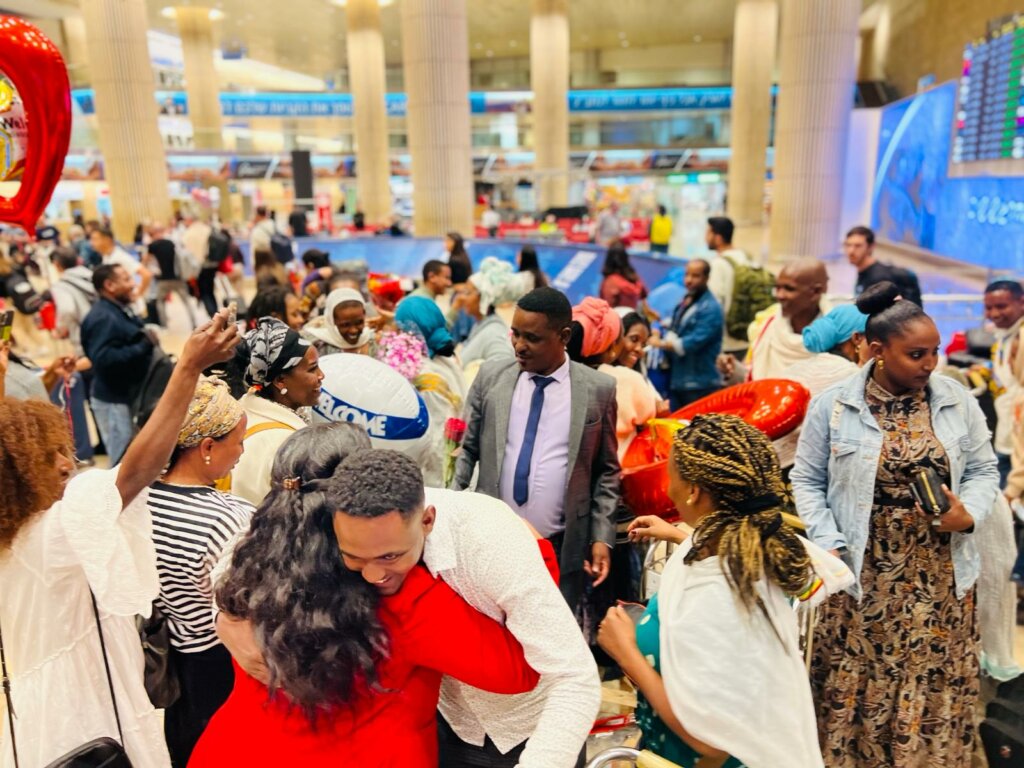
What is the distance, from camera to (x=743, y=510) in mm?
1581

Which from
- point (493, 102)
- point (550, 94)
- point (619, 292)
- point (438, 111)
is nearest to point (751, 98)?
point (550, 94)

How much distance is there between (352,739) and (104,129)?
19.6 metres

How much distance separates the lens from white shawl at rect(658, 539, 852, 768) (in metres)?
1.48

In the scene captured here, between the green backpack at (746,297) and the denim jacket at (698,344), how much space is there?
806mm

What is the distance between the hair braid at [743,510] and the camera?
1522mm

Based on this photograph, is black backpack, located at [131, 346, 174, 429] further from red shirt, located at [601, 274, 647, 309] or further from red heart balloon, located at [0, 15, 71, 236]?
red shirt, located at [601, 274, 647, 309]

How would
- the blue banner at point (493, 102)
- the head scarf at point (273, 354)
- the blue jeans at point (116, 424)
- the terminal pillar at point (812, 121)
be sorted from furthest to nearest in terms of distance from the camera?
the blue banner at point (493, 102) < the terminal pillar at point (812, 121) < the blue jeans at point (116, 424) < the head scarf at point (273, 354)

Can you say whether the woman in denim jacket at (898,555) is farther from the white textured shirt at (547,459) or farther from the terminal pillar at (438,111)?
the terminal pillar at (438,111)

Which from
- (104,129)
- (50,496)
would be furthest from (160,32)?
(50,496)

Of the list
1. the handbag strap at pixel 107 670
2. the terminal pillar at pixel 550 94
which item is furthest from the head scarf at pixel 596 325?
the terminal pillar at pixel 550 94

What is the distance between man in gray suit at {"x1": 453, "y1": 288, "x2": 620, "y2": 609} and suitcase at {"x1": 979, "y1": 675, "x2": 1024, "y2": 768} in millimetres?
1386

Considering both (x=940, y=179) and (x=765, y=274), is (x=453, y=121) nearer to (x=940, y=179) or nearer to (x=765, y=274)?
(x=940, y=179)

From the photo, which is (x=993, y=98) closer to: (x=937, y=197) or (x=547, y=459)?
(x=937, y=197)

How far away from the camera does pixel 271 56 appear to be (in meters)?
38.9
